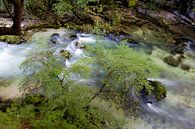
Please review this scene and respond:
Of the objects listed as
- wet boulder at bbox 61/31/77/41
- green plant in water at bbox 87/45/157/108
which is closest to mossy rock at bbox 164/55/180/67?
wet boulder at bbox 61/31/77/41

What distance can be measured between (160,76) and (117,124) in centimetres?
415

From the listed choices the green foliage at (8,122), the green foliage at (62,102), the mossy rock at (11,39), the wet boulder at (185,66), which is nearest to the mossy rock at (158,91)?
the wet boulder at (185,66)

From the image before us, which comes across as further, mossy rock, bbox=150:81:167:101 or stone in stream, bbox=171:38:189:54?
stone in stream, bbox=171:38:189:54

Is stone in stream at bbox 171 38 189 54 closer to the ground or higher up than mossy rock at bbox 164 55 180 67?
closer to the ground

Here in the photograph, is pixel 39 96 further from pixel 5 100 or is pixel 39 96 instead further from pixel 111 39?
pixel 111 39

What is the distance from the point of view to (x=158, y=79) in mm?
10891

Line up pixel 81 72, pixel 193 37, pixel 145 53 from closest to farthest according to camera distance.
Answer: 1. pixel 81 72
2. pixel 145 53
3. pixel 193 37

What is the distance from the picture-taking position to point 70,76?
7332 millimetres

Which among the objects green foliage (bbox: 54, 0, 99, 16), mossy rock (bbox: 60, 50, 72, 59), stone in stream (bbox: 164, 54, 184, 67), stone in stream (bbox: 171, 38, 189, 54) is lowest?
stone in stream (bbox: 171, 38, 189, 54)

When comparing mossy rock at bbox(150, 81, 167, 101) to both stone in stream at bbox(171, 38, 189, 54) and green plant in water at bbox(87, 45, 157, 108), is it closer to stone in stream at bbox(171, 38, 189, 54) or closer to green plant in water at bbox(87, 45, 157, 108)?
green plant in water at bbox(87, 45, 157, 108)

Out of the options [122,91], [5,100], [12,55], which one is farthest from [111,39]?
[5,100]

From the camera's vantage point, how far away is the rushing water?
29.1 feet

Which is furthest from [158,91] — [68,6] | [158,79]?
[68,6]

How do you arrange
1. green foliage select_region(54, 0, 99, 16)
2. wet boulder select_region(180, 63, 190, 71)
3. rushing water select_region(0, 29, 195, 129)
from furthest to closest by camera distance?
green foliage select_region(54, 0, 99, 16) → wet boulder select_region(180, 63, 190, 71) → rushing water select_region(0, 29, 195, 129)
